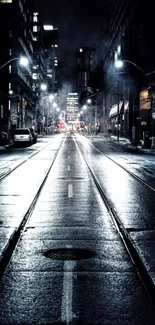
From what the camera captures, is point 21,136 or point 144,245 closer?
point 144,245

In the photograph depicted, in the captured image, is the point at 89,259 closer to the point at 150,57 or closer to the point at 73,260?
the point at 73,260

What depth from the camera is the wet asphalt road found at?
555cm

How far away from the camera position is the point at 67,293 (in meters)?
6.18

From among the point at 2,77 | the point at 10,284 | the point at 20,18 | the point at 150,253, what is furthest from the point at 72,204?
the point at 20,18

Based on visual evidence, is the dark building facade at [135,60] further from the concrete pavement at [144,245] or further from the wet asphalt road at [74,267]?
the concrete pavement at [144,245]

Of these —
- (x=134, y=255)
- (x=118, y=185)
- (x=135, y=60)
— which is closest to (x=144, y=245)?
(x=134, y=255)

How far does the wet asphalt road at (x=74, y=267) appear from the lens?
5547mm

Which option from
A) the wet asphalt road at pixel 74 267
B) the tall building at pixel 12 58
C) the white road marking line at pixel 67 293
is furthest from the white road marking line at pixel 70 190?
the tall building at pixel 12 58

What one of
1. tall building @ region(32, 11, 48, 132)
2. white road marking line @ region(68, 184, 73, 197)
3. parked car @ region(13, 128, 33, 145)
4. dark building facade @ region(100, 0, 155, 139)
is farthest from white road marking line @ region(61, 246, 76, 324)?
tall building @ region(32, 11, 48, 132)

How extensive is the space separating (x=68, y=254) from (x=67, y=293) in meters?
2.01

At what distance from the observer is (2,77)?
284 ft

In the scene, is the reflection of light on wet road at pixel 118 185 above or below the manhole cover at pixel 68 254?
above

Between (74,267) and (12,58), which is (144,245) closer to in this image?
(74,267)

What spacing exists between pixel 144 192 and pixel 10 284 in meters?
10.4
